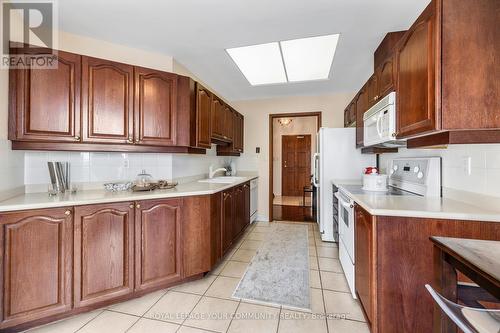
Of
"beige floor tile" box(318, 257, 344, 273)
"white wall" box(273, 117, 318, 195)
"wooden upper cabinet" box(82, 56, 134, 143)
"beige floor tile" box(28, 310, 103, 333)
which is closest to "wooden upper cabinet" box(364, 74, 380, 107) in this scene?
"beige floor tile" box(318, 257, 344, 273)

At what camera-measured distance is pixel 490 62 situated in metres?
1.07

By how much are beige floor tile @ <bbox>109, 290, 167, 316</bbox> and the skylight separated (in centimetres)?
256

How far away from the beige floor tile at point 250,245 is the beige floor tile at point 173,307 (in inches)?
44.0

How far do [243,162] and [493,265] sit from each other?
3.67 meters

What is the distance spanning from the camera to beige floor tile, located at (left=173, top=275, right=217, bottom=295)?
1.92 meters

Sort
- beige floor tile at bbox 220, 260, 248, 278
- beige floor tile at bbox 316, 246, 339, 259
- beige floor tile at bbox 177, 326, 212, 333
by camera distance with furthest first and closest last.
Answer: beige floor tile at bbox 316, 246, 339, 259 < beige floor tile at bbox 220, 260, 248, 278 < beige floor tile at bbox 177, 326, 212, 333

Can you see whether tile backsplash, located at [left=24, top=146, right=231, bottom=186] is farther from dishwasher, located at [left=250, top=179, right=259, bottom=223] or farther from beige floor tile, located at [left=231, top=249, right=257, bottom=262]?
dishwasher, located at [left=250, top=179, right=259, bottom=223]

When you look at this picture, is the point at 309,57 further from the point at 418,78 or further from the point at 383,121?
the point at 418,78

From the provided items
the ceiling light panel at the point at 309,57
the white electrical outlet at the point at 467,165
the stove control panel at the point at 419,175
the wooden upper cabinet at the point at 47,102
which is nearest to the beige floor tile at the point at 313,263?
the stove control panel at the point at 419,175

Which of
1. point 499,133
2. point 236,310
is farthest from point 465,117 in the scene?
point 236,310

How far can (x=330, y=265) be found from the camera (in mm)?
2369

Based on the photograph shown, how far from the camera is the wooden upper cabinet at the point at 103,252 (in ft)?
5.13

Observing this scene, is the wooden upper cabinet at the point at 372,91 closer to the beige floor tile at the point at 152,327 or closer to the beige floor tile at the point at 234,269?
the beige floor tile at the point at 234,269

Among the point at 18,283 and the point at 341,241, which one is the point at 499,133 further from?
the point at 18,283
